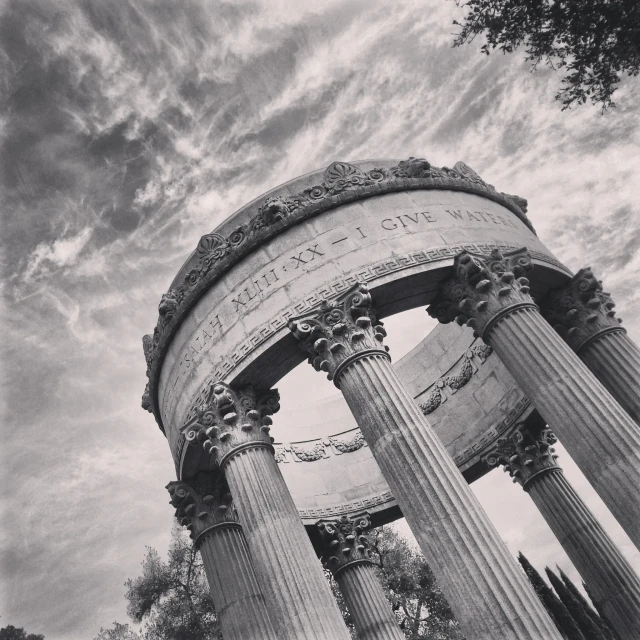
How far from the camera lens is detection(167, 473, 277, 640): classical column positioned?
14539mm

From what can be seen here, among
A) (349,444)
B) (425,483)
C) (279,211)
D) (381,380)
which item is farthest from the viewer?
(349,444)

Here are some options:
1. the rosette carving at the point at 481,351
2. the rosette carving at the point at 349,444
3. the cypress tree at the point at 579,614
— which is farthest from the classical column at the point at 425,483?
the cypress tree at the point at 579,614

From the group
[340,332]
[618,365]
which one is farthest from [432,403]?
[340,332]

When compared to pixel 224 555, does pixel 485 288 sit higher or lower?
higher

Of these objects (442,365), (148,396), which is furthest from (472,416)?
(148,396)

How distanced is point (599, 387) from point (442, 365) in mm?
12973

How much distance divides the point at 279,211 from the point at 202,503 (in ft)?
27.1

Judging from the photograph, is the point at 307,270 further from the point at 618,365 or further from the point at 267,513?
the point at 618,365

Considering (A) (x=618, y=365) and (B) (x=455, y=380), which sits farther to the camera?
(B) (x=455, y=380)

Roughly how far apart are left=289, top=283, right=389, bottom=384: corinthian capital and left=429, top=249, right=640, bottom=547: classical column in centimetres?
241

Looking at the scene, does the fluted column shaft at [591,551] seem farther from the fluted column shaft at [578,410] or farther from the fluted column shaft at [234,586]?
the fluted column shaft at [234,586]

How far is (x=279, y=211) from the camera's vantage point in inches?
636

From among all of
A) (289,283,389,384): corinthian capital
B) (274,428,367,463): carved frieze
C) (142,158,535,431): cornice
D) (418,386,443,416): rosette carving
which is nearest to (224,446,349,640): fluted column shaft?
(289,283,389,384): corinthian capital

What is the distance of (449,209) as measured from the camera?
54.9 feet
